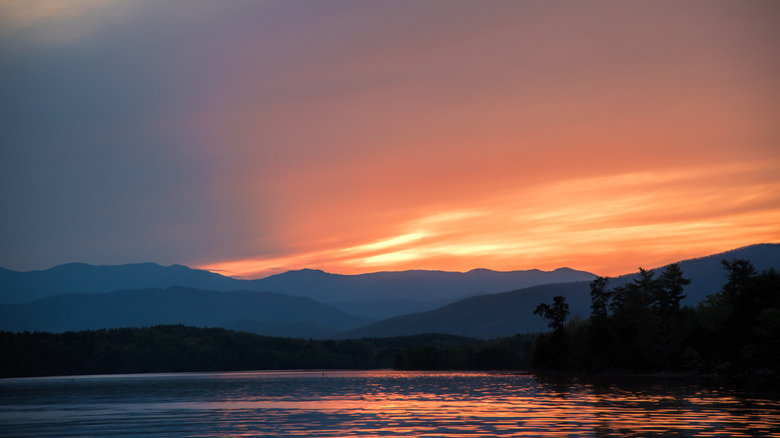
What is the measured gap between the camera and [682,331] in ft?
536

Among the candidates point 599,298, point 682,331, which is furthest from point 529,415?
point 599,298

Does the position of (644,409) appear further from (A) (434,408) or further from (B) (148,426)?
(B) (148,426)

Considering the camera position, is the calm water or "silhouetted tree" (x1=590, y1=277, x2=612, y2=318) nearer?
the calm water

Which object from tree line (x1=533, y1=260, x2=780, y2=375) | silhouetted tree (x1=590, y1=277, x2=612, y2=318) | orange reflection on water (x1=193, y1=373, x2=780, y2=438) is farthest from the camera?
silhouetted tree (x1=590, y1=277, x2=612, y2=318)

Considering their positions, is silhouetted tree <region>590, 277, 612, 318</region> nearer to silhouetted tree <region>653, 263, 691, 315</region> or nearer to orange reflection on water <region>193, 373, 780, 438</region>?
silhouetted tree <region>653, 263, 691, 315</region>

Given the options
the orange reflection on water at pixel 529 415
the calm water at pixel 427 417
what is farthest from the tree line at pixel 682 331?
the orange reflection on water at pixel 529 415

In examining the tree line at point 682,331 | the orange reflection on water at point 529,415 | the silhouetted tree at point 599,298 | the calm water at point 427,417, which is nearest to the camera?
the orange reflection on water at point 529,415

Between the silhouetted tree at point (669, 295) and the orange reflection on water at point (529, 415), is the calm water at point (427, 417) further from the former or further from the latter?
the silhouetted tree at point (669, 295)

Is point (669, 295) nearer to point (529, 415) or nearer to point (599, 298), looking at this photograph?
point (599, 298)

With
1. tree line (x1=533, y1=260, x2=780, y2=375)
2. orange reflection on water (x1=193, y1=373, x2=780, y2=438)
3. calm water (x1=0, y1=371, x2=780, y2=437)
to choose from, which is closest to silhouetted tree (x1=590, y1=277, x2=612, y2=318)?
tree line (x1=533, y1=260, x2=780, y2=375)

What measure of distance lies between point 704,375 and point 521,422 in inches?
4237

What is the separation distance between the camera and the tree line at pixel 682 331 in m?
137

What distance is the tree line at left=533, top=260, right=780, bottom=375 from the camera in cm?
13738

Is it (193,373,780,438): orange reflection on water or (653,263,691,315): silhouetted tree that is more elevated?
(653,263,691,315): silhouetted tree
